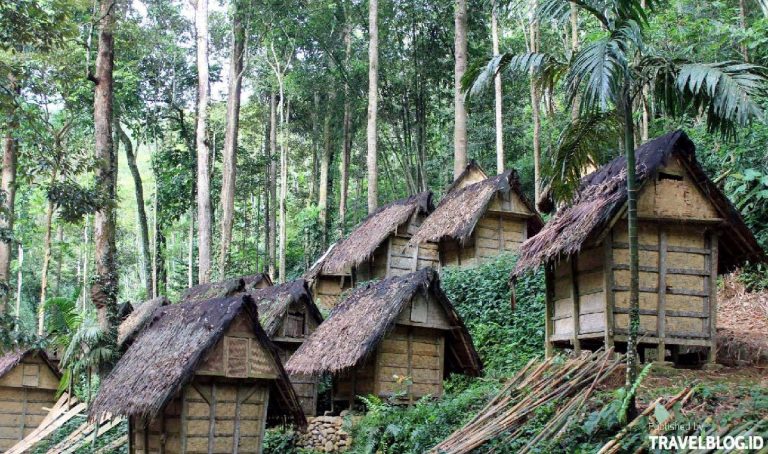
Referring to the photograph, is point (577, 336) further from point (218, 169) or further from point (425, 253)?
point (218, 169)

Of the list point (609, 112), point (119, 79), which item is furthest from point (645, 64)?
point (119, 79)

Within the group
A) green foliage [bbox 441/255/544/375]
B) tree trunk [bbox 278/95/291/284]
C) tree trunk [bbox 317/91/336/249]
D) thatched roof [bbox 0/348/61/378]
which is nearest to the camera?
green foliage [bbox 441/255/544/375]

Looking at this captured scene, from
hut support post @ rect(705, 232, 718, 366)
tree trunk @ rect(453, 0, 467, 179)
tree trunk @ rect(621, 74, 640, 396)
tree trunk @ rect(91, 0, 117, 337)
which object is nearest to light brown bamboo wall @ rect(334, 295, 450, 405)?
hut support post @ rect(705, 232, 718, 366)

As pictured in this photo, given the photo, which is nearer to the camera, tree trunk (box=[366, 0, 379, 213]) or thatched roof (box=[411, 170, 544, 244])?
thatched roof (box=[411, 170, 544, 244])

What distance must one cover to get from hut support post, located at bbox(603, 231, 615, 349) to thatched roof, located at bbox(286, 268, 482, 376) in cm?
352

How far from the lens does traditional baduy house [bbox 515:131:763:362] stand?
1238 centimetres

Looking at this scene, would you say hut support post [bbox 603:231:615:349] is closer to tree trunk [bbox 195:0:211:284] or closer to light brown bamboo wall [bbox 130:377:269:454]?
light brown bamboo wall [bbox 130:377:269:454]

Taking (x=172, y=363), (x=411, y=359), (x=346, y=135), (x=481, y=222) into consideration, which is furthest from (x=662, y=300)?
(x=346, y=135)

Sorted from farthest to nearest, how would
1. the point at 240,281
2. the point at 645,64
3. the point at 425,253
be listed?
1. the point at 425,253
2. the point at 240,281
3. the point at 645,64

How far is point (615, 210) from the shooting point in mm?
12055

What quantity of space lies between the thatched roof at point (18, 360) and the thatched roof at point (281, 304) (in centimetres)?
789

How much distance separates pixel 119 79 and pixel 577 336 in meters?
23.1

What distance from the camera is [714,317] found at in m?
12.7

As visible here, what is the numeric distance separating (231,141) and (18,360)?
10.00m
